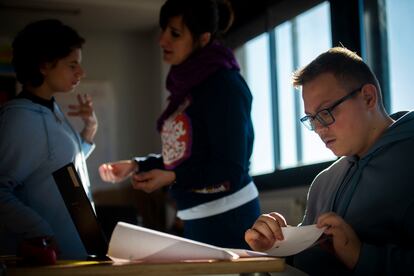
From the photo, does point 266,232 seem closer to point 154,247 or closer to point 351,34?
point 154,247

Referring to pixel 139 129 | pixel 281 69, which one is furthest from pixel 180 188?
pixel 139 129

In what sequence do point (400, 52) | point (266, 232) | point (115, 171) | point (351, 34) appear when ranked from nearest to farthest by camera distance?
point (266, 232), point (115, 171), point (400, 52), point (351, 34)

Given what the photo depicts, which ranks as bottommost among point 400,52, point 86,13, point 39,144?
point 39,144

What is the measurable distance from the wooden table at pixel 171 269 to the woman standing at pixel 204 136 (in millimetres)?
810

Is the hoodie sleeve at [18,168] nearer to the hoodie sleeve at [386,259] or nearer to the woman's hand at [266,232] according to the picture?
the woman's hand at [266,232]

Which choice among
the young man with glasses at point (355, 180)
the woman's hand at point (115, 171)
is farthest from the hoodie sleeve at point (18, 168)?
the young man with glasses at point (355, 180)

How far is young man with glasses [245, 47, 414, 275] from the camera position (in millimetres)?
1067

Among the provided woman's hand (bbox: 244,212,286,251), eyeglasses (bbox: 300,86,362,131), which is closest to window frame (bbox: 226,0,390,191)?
eyeglasses (bbox: 300,86,362,131)

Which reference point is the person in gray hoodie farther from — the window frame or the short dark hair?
the window frame

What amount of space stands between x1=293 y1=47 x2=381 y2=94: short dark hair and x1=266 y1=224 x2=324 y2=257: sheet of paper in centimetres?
37

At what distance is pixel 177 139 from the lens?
6.18 ft

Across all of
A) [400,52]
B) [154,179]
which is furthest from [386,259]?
[400,52]

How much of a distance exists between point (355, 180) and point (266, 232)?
0.25 metres

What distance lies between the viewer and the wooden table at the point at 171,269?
0.88 meters
